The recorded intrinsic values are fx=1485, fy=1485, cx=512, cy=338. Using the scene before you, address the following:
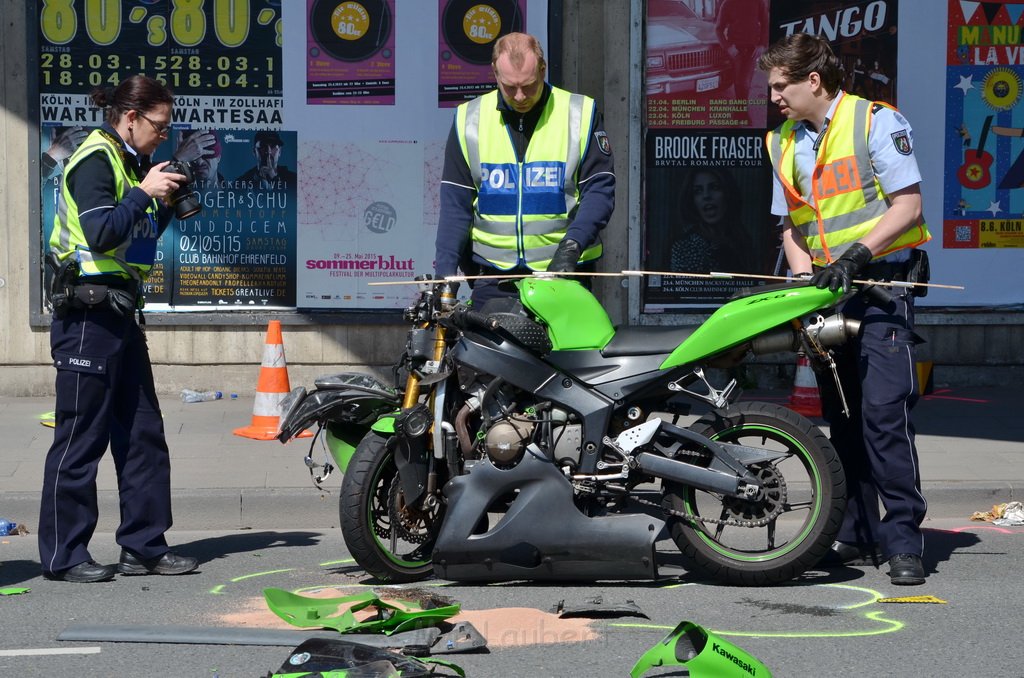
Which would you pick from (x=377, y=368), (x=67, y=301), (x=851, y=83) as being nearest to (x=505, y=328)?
(x=67, y=301)

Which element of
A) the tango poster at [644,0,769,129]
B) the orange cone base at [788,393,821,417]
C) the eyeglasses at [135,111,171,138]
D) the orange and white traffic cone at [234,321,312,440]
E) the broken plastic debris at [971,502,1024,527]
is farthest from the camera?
the tango poster at [644,0,769,129]

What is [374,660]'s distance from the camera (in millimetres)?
4469

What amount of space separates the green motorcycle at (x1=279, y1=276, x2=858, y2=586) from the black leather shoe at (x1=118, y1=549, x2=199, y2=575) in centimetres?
83

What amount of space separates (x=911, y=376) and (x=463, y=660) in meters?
2.22

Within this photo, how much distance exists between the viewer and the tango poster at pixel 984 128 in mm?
10688

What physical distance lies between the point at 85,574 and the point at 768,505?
2.73 metres

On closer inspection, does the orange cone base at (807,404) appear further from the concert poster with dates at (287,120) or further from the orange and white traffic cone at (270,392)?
the orange and white traffic cone at (270,392)

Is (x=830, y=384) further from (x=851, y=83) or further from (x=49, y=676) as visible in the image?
(x=851, y=83)

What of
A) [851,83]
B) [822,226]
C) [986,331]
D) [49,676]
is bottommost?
[49,676]

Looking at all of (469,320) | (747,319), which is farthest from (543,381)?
(747,319)

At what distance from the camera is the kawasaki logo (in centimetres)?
446

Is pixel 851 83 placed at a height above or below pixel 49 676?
above

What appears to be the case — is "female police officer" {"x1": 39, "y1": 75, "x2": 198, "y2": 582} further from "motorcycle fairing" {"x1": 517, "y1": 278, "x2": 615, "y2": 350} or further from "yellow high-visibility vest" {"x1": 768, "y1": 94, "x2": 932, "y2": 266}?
"yellow high-visibility vest" {"x1": 768, "y1": 94, "x2": 932, "y2": 266}

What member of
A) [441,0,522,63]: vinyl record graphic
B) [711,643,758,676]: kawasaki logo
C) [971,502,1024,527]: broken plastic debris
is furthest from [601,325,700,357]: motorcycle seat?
[441,0,522,63]: vinyl record graphic
